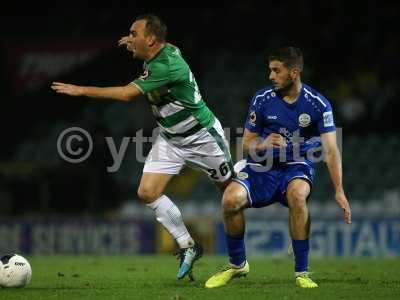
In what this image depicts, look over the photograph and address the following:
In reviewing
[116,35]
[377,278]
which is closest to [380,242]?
[377,278]

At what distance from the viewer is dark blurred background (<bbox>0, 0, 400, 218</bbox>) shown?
1644 cm

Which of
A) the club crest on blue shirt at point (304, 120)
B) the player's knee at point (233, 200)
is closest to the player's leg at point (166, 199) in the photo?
the player's knee at point (233, 200)

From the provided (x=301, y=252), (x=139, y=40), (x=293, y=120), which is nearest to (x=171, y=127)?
(x=139, y=40)

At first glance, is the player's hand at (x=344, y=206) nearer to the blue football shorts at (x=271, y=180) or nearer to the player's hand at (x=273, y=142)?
the blue football shorts at (x=271, y=180)

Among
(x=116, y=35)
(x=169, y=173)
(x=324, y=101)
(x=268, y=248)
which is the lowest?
(x=268, y=248)

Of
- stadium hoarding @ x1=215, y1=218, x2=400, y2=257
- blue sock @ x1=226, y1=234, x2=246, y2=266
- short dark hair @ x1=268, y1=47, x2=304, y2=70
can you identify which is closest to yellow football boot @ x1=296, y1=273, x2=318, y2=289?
blue sock @ x1=226, y1=234, x2=246, y2=266

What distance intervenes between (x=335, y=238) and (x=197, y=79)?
6.82 metres

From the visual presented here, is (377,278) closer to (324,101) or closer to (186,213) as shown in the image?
(324,101)

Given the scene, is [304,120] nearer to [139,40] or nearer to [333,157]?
[333,157]

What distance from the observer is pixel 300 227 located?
7.91 m

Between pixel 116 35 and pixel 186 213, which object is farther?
pixel 116 35

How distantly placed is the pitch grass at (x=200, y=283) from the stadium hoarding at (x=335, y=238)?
3402mm

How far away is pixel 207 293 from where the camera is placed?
7523 mm

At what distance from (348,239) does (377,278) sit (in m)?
6.31
